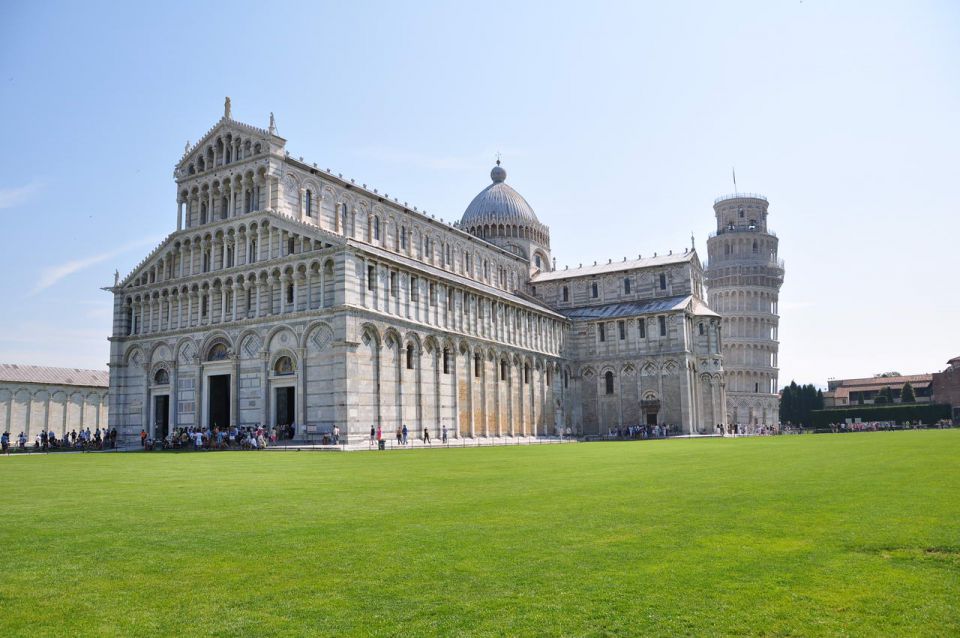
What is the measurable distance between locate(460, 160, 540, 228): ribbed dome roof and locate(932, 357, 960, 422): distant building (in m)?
52.7

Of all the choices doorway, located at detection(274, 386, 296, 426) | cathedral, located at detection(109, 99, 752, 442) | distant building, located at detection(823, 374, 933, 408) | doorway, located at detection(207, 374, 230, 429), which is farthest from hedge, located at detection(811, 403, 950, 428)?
doorway, located at detection(207, 374, 230, 429)

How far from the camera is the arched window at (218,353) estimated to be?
161ft

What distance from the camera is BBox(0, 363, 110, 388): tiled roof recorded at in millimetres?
62500

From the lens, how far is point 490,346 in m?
57.7

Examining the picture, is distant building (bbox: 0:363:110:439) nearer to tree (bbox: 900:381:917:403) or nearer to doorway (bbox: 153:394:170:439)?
doorway (bbox: 153:394:170:439)

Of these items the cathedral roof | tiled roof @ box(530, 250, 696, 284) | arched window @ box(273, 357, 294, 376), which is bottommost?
arched window @ box(273, 357, 294, 376)

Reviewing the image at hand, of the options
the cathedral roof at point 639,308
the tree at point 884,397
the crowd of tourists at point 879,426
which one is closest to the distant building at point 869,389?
the tree at point 884,397

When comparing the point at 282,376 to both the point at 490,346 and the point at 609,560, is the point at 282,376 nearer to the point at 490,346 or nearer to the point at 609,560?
the point at 490,346

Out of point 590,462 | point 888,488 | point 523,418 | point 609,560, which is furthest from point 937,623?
point 523,418

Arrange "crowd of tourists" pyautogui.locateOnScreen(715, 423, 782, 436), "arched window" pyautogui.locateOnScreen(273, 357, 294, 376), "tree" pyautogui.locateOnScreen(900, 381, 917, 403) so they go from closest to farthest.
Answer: "arched window" pyautogui.locateOnScreen(273, 357, 294, 376) → "crowd of tourists" pyautogui.locateOnScreen(715, 423, 782, 436) → "tree" pyautogui.locateOnScreen(900, 381, 917, 403)

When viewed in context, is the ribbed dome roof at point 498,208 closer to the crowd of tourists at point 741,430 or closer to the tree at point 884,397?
the crowd of tourists at point 741,430

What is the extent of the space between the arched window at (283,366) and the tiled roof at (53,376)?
1159 inches

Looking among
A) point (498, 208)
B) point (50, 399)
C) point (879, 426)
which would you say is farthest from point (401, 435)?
point (879, 426)

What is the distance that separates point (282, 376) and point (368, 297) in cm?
712
